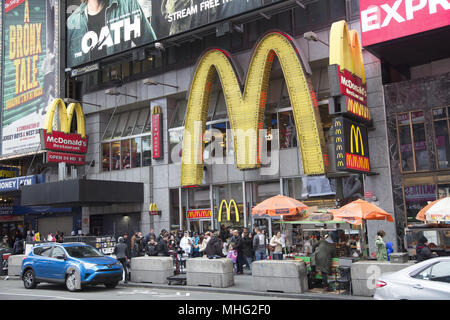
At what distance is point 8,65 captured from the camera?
120 feet

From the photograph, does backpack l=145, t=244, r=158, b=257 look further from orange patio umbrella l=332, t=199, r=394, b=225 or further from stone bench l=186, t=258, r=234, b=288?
orange patio umbrella l=332, t=199, r=394, b=225

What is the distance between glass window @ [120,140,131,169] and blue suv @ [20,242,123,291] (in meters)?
13.9

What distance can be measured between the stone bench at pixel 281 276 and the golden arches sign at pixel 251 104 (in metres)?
7.73

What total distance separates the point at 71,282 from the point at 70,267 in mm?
495

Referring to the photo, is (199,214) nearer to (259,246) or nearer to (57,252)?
(259,246)

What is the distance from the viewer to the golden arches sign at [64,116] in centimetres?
2867

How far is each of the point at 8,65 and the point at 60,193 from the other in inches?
619

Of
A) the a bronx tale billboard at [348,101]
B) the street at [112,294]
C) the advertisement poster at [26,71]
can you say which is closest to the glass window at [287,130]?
the a bronx tale billboard at [348,101]

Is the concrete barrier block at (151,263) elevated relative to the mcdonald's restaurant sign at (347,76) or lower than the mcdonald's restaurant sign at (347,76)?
lower

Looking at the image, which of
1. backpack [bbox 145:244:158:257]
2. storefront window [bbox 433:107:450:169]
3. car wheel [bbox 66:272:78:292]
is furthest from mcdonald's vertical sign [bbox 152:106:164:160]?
storefront window [bbox 433:107:450:169]

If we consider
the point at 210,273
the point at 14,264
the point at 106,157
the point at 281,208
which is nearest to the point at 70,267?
the point at 210,273

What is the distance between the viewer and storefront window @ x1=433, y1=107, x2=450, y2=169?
736 inches

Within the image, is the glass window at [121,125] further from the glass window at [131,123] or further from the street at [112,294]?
the street at [112,294]
